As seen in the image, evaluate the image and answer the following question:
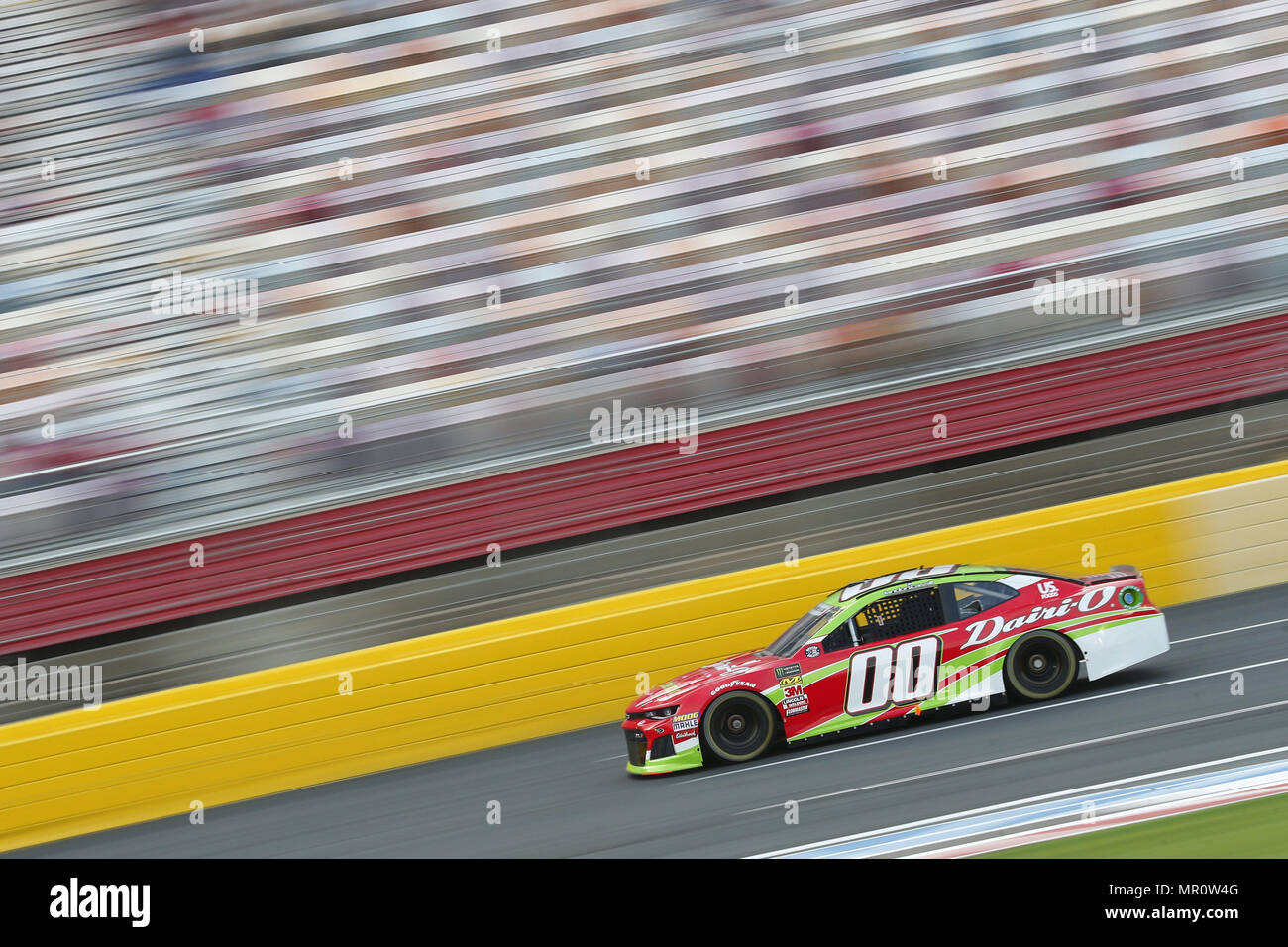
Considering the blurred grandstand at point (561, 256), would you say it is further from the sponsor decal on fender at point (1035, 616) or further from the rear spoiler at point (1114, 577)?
the sponsor decal on fender at point (1035, 616)

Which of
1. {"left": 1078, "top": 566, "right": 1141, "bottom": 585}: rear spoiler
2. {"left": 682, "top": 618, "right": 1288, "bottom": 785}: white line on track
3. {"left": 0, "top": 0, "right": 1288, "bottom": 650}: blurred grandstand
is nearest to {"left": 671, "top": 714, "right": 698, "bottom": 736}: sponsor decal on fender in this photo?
{"left": 682, "top": 618, "right": 1288, "bottom": 785}: white line on track

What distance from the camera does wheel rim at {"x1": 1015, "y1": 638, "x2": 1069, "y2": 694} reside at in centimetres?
889

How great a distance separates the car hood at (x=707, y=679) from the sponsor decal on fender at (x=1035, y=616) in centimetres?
129

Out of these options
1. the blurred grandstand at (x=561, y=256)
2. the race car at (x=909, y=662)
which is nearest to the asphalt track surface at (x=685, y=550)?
the blurred grandstand at (x=561, y=256)

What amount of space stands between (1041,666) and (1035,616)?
396mm

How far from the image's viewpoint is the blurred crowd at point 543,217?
1309 cm

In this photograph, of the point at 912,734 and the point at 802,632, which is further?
the point at 802,632

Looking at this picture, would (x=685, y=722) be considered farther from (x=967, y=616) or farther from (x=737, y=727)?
(x=967, y=616)
